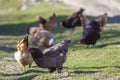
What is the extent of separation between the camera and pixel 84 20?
19.6 metres

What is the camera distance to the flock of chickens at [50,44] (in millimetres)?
13547

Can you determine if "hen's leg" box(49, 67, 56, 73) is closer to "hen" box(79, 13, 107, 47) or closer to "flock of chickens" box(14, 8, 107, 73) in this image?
"flock of chickens" box(14, 8, 107, 73)

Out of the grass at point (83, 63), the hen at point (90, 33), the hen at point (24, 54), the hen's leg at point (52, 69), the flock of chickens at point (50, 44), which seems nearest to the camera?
the grass at point (83, 63)

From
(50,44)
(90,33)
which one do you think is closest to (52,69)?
(90,33)

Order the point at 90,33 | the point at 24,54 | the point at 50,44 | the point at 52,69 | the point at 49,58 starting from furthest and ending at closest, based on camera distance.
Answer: the point at 50,44 → the point at 90,33 → the point at 24,54 → the point at 52,69 → the point at 49,58

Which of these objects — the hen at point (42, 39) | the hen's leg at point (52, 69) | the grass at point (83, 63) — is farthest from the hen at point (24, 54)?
the hen at point (42, 39)

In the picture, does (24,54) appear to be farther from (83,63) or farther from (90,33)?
(90,33)

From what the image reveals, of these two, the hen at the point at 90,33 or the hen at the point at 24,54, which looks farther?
the hen at the point at 90,33

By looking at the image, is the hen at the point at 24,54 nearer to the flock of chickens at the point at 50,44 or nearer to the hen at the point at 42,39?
the flock of chickens at the point at 50,44

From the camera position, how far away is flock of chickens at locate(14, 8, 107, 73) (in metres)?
13.5

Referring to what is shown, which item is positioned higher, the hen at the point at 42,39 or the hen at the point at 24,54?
the hen at the point at 42,39

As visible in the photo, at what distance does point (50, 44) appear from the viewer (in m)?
19.2

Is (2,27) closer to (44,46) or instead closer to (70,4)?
(70,4)

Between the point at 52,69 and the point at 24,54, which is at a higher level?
the point at 24,54
